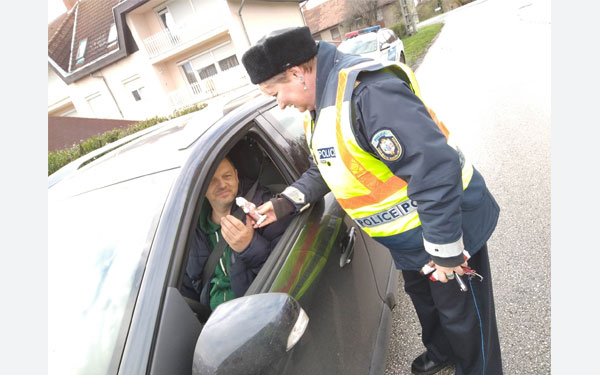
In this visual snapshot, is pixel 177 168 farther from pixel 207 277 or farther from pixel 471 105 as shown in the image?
pixel 471 105

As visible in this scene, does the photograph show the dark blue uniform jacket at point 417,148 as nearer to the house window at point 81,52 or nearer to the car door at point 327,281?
the car door at point 327,281

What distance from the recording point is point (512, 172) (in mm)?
3766

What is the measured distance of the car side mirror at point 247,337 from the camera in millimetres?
869

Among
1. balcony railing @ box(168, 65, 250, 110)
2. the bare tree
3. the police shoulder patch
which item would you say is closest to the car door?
the police shoulder patch

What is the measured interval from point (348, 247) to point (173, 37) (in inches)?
822

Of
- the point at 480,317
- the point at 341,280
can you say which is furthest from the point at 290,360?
the point at 480,317

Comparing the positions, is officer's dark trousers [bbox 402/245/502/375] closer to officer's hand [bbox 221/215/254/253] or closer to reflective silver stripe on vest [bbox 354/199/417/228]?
reflective silver stripe on vest [bbox 354/199/417/228]

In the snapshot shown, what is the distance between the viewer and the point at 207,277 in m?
1.73

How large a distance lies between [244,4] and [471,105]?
52.0 ft

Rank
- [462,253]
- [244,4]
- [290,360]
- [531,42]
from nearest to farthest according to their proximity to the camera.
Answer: [290,360]
[462,253]
[531,42]
[244,4]

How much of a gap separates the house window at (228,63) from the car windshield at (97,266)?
19.3 m

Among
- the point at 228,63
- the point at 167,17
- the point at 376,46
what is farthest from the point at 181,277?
the point at 167,17

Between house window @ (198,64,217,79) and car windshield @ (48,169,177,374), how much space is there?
20096 mm

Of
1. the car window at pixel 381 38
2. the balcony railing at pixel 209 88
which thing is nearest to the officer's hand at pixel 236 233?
the car window at pixel 381 38
